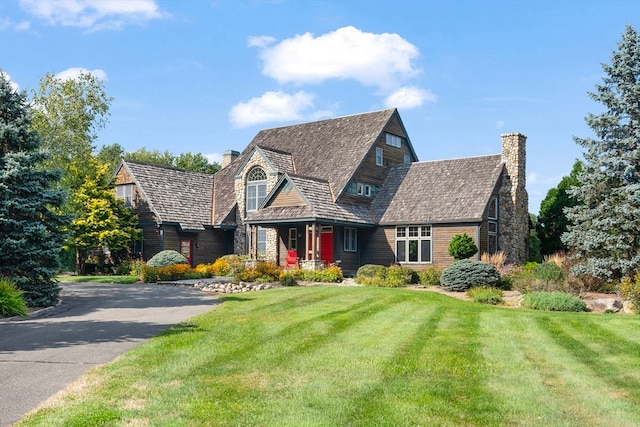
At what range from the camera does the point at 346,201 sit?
115ft

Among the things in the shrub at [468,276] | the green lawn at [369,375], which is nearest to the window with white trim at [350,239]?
the shrub at [468,276]

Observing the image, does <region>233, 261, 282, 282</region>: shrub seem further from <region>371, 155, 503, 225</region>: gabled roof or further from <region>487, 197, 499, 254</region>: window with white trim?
<region>487, 197, 499, 254</region>: window with white trim

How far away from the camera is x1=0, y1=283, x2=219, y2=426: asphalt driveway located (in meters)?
8.77

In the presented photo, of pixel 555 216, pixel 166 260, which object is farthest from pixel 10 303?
pixel 555 216

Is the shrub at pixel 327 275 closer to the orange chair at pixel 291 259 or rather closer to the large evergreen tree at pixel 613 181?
the orange chair at pixel 291 259

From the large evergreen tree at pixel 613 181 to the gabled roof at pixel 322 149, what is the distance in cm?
1464

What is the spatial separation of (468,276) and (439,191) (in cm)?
1077

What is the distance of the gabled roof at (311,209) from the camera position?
3203 centimetres

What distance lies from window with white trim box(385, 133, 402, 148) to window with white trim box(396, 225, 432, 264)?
6.90m

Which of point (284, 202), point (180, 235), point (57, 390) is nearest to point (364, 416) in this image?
point (57, 390)

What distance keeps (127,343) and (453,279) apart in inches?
608

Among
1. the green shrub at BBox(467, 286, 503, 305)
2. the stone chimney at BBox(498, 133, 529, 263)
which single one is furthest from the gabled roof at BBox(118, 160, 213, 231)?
the green shrub at BBox(467, 286, 503, 305)

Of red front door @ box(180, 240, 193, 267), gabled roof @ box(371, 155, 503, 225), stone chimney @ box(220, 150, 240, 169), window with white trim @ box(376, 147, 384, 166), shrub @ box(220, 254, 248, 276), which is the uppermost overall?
stone chimney @ box(220, 150, 240, 169)

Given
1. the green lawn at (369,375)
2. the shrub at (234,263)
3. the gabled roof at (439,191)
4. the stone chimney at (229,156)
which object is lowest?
the green lawn at (369,375)
